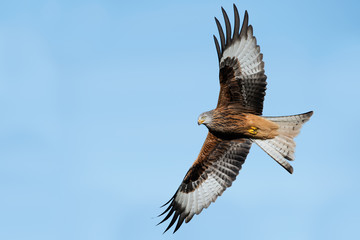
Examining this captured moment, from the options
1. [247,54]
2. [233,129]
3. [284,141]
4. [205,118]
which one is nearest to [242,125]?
[233,129]

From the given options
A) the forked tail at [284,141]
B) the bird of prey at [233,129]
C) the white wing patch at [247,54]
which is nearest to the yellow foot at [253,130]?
the bird of prey at [233,129]

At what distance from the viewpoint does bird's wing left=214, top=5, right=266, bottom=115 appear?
1086 cm

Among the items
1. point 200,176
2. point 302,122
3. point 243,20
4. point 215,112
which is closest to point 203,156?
point 200,176

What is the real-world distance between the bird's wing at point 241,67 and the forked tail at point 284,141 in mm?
631

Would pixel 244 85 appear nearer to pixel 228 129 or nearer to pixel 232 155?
pixel 228 129

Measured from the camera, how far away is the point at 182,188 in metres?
12.2

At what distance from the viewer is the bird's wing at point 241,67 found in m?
10.9

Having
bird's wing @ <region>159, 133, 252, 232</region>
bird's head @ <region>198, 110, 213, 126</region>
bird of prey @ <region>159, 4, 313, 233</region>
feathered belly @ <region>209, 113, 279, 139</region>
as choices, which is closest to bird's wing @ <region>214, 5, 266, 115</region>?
bird of prey @ <region>159, 4, 313, 233</region>

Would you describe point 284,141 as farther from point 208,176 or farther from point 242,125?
point 208,176

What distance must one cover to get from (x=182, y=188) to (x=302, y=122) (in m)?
3.01

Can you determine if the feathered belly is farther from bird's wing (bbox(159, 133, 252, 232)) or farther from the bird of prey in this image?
bird's wing (bbox(159, 133, 252, 232))

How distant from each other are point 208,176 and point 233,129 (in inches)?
56.7

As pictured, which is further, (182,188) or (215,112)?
(182,188)

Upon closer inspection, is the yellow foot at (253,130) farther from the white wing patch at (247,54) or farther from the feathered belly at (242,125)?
the white wing patch at (247,54)
